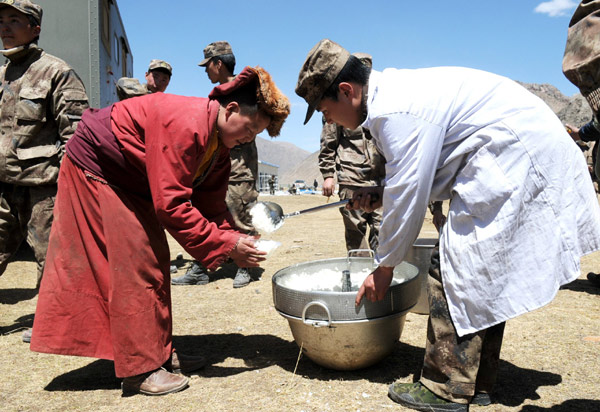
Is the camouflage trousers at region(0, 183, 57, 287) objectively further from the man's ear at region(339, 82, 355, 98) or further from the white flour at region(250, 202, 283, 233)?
the man's ear at region(339, 82, 355, 98)

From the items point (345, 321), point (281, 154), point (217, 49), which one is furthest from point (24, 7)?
point (281, 154)

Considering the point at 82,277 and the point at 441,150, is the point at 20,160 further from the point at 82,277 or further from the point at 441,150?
the point at 441,150

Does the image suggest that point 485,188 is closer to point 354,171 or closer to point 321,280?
point 321,280

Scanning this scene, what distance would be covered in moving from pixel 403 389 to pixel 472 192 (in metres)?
1.07

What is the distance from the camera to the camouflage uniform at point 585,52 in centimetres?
151

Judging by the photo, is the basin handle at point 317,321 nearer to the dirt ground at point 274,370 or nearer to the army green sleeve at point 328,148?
the dirt ground at point 274,370

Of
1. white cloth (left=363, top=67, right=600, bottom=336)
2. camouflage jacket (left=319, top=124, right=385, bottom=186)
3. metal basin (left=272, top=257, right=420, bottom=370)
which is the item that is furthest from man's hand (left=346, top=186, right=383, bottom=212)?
camouflage jacket (left=319, top=124, right=385, bottom=186)

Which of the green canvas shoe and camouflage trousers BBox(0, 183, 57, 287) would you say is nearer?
the green canvas shoe

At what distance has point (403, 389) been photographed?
2.44m

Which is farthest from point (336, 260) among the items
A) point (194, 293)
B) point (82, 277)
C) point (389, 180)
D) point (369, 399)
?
point (194, 293)

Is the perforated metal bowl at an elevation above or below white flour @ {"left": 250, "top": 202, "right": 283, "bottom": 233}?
below

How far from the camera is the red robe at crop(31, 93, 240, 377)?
8.23 feet

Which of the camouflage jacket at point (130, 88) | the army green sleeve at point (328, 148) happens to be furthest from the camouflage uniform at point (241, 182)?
the camouflage jacket at point (130, 88)

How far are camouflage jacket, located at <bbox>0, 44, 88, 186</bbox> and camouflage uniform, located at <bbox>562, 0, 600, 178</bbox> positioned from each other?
337 cm
